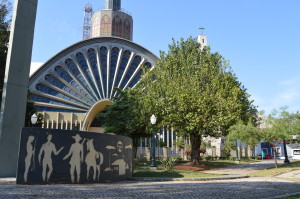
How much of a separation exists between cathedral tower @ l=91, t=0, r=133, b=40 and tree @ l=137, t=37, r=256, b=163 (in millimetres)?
55036

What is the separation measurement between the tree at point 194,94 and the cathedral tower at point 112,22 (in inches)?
2167

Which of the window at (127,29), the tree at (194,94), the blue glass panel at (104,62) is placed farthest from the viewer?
the window at (127,29)

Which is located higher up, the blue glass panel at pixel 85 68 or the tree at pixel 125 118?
the blue glass panel at pixel 85 68

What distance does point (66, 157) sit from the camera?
39.1 ft

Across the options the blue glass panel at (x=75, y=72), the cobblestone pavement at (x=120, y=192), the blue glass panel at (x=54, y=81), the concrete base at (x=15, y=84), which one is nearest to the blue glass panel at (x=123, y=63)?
the blue glass panel at (x=75, y=72)

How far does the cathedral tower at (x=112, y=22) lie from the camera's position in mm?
80250

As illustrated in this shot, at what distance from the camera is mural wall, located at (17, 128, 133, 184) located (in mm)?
11070

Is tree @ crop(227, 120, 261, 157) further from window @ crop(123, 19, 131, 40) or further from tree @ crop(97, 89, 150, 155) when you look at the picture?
window @ crop(123, 19, 131, 40)

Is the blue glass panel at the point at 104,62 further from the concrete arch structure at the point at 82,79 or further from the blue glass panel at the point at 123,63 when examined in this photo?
the blue glass panel at the point at 123,63

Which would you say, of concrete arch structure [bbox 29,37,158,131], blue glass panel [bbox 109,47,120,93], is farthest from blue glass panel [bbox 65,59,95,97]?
blue glass panel [bbox 109,47,120,93]

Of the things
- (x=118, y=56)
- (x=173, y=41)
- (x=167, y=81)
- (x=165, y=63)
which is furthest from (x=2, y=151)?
(x=118, y=56)

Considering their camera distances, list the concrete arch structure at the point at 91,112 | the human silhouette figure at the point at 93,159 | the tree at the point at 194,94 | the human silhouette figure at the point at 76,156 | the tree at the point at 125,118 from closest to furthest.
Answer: the human silhouette figure at the point at 76,156 → the human silhouette figure at the point at 93,159 → the tree at the point at 194,94 → the tree at the point at 125,118 → the concrete arch structure at the point at 91,112

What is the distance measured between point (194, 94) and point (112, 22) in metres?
63.1

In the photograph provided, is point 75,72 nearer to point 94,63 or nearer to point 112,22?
point 94,63
